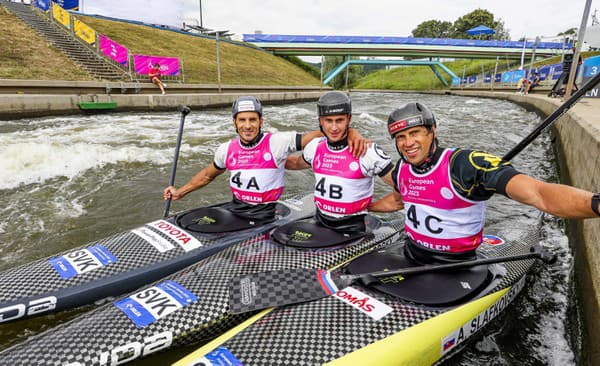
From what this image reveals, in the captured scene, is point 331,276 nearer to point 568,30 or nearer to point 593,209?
point 593,209

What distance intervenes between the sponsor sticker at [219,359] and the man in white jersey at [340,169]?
1.97 m

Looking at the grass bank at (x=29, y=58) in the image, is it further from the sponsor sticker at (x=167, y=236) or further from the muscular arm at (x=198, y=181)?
the sponsor sticker at (x=167, y=236)

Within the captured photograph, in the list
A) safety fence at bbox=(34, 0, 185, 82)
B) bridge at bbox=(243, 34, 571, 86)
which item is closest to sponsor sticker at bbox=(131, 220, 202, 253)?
safety fence at bbox=(34, 0, 185, 82)

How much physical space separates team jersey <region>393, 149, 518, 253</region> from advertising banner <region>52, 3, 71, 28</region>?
2873cm

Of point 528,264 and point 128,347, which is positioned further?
point 528,264

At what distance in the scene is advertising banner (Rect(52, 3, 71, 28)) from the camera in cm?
2384

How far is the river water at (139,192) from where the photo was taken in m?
3.30

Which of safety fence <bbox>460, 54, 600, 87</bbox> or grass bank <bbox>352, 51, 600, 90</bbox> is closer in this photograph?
safety fence <bbox>460, 54, 600, 87</bbox>

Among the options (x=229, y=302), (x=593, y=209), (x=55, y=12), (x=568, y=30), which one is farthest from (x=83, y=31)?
(x=568, y=30)

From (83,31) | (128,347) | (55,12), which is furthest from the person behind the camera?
(55,12)

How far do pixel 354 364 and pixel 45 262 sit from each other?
3100mm

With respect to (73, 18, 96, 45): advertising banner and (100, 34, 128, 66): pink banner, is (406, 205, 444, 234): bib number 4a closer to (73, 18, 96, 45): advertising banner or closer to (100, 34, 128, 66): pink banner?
(100, 34, 128, 66): pink banner

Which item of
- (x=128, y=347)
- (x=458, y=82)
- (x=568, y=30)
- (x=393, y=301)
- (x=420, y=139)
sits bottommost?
(x=128, y=347)

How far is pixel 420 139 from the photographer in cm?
270
